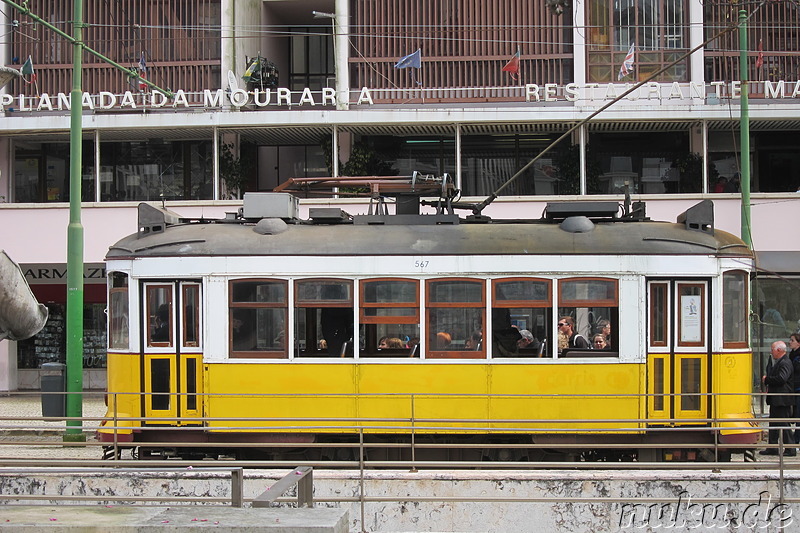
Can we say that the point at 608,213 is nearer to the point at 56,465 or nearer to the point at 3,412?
the point at 56,465

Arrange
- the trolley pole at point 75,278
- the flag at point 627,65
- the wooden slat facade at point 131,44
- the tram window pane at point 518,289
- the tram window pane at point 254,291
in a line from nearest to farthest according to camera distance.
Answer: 1. the tram window pane at point 518,289
2. the tram window pane at point 254,291
3. the trolley pole at point 75,278
4. the flag at point 627,65
5. the wooden slat facade at point 131,44

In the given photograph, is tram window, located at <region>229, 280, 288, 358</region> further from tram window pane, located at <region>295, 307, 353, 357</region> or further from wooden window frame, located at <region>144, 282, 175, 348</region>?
wooden window frame, located at <region>144, 282, 175, 348</region>

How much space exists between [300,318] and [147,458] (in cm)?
282

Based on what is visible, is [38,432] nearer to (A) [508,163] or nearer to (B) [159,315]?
(B) [159,315]

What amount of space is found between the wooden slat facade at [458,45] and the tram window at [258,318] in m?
12.1

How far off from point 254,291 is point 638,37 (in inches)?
573

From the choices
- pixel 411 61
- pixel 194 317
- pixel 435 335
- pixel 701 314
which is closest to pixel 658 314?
pixel 701 314

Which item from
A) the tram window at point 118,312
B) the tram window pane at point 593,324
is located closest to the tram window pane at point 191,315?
the tram window at point 118,312

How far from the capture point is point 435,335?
42.4 feet

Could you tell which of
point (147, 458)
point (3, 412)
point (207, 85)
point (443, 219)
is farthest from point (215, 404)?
point (207, 85)

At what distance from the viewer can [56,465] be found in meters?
11.8

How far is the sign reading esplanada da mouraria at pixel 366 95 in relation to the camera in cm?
2327

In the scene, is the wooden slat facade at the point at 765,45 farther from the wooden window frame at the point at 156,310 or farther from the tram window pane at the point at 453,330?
the wooden window frame at the point at 156,310

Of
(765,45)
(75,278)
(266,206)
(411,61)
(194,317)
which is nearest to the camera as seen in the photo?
(194,317)
